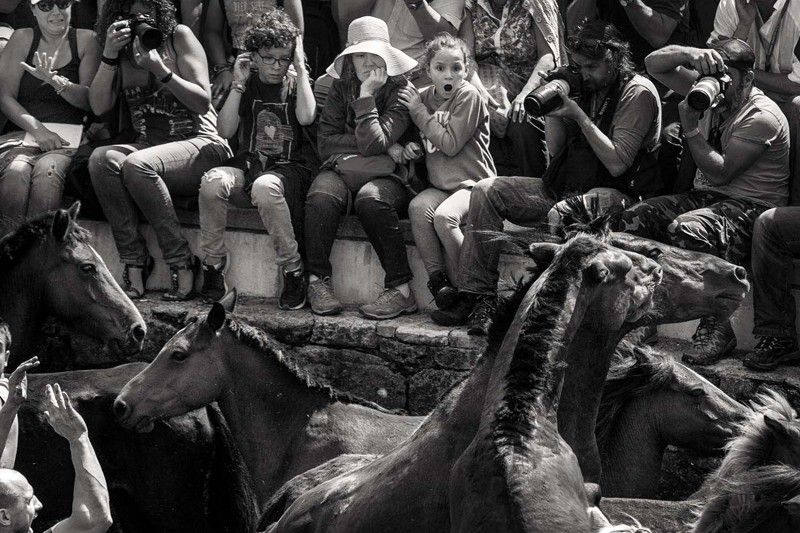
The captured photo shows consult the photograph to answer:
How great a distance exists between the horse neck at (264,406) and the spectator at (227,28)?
3.21 m

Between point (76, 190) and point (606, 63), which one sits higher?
point (606, 63)

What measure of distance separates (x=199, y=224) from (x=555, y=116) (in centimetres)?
273

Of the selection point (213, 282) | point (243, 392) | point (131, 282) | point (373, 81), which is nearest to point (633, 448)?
point (243, 392)

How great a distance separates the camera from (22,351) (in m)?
7.89

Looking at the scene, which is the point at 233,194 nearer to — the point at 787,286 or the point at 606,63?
the point at 606,63

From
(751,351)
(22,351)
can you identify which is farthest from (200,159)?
(751,351)

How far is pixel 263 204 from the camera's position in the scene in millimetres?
8836

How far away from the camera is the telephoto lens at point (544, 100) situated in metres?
7.70

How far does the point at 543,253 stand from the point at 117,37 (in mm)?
5153

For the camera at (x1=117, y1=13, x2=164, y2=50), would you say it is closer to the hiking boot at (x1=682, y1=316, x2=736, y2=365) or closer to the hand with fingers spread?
the hiking boot at (x1=682, y1=316, x2=736, y2=365)

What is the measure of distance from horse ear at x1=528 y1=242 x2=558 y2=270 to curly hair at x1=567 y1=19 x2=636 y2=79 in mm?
3411

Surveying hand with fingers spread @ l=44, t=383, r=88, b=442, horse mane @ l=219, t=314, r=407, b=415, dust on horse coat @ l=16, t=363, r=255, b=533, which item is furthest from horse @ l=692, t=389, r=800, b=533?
dust on horse coat @ l=16, t=363, r=255, b=533

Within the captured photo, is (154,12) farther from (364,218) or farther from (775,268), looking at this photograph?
(775,268)

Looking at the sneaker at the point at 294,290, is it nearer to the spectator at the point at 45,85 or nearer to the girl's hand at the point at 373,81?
the girl's hand at the point at 373,81
